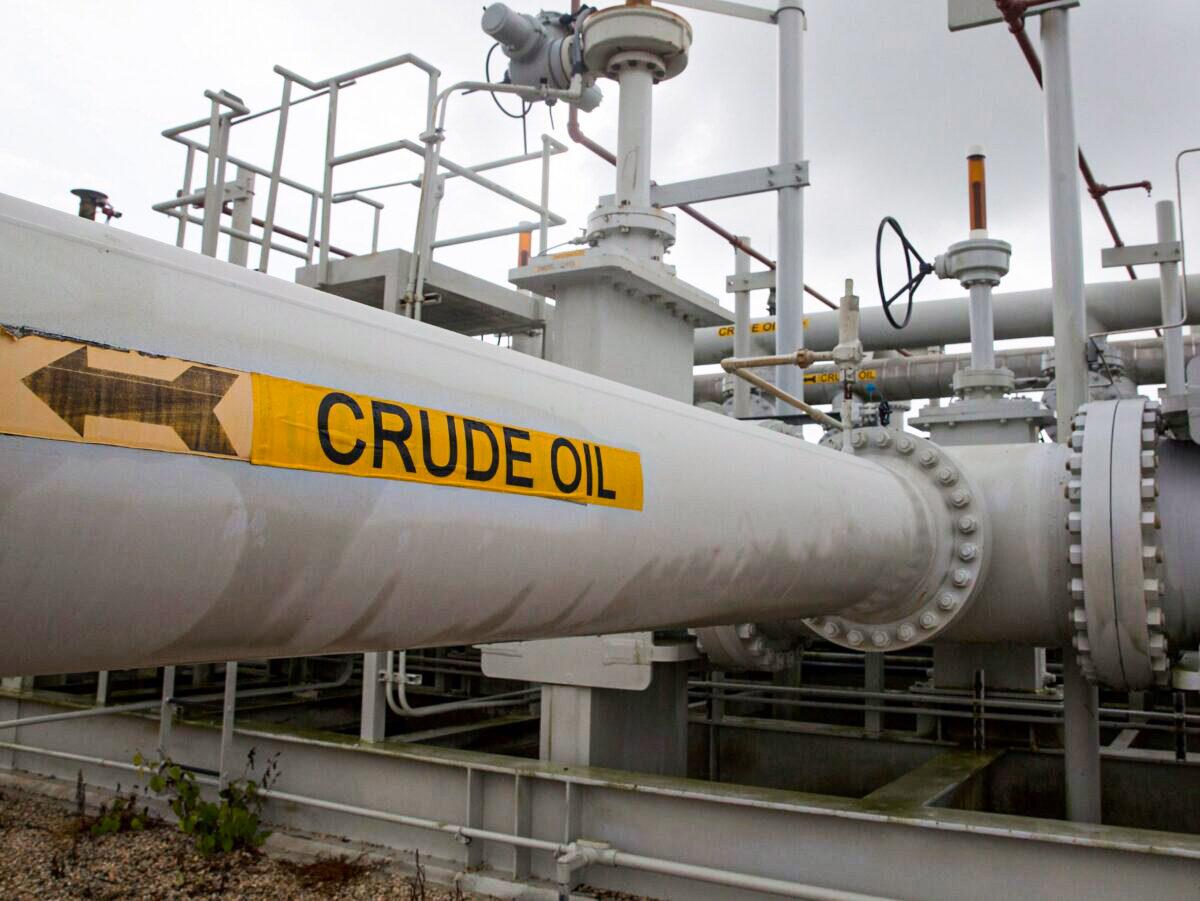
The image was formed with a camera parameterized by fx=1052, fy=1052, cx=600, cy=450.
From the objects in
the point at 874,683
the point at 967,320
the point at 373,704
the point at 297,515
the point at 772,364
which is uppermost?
the point at 967,320

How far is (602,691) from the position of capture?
13.4 feet

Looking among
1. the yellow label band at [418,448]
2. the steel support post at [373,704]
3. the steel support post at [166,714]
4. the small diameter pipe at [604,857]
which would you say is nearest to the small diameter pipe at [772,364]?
the small diameter pipe at [604,857]

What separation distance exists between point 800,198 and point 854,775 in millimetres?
Answer: 2984

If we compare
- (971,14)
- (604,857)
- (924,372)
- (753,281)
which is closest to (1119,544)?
(604,857)

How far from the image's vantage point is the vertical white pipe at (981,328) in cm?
656

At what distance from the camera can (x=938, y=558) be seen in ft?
10.2

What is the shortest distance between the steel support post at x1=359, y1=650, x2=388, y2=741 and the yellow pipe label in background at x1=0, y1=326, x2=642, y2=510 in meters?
3.33

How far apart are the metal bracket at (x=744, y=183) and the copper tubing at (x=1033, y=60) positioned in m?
1.20

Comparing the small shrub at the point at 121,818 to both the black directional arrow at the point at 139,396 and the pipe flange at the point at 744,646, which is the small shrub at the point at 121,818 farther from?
the black directional arrow at the point at 139,396

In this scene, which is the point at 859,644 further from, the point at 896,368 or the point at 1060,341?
the point at 896,368

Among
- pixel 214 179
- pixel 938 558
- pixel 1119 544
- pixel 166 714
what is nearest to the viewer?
pixel 1119 544

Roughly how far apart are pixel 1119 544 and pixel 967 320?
671 centimetres

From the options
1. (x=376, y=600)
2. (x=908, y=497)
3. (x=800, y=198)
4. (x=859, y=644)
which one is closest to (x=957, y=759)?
(x=859, y=644)

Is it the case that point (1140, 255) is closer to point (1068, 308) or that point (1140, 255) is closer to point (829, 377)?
point (1068, 308)
